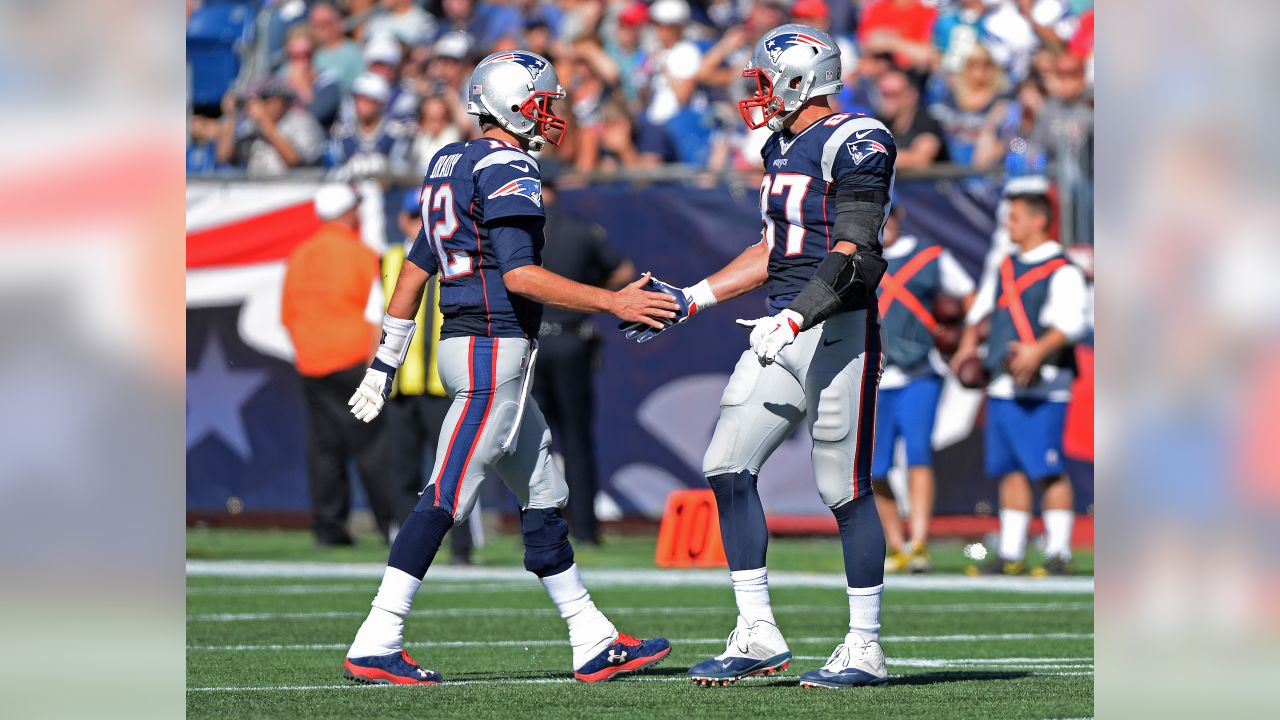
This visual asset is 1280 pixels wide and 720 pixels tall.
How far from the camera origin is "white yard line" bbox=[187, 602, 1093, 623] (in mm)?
9195

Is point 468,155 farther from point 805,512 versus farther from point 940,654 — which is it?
point 805,512

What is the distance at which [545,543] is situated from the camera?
6.61 m

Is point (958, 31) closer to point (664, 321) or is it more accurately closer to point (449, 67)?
point (449, 67)

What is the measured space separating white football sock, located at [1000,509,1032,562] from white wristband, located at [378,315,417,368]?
553cm

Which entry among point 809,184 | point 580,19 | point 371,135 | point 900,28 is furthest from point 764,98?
point 580,19

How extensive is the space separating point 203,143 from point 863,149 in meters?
12.6

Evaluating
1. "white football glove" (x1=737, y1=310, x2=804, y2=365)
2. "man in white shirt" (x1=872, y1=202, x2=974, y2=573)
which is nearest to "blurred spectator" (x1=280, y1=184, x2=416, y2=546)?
"man in white shirt" (x1=872, y1=202, x2=974, y2=573)

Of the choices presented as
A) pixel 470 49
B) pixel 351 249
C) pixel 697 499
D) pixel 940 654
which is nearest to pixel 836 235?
pixel 940 654

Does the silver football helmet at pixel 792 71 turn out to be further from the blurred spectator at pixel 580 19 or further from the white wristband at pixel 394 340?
the blurred spectator at pixel 580 19

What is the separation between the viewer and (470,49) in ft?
56.8

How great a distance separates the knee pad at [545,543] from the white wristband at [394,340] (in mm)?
741

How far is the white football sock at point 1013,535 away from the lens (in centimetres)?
1148
